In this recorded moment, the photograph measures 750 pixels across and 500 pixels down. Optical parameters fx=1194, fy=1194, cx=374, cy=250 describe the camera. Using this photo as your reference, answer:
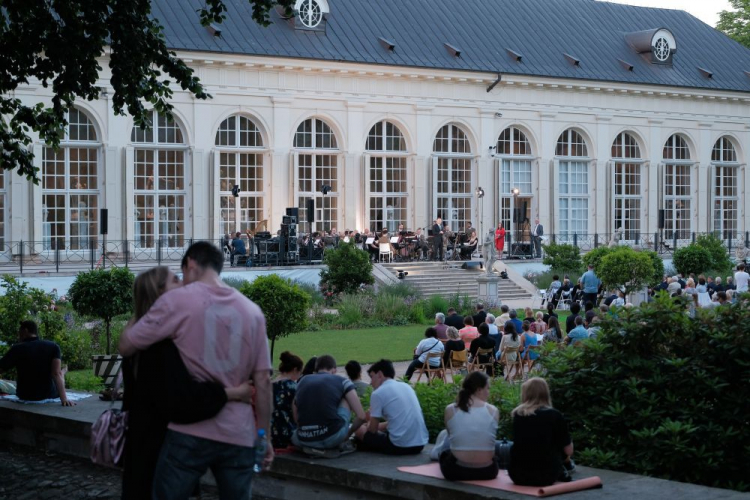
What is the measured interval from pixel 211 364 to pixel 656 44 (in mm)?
42594

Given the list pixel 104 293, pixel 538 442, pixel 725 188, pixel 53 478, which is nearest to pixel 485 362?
pixel 104 293

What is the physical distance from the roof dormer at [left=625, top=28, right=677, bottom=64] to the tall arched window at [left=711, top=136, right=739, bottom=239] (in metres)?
4.42

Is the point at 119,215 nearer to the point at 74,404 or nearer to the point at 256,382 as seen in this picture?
the point at 74,404

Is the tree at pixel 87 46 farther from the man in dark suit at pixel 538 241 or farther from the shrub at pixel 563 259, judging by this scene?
the man in dark suit at pixel 538 241

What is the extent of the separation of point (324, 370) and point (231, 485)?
3.47 m

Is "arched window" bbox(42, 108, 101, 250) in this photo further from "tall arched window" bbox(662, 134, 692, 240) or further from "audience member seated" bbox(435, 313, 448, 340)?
"tall arched window" bbox(662, 134, 692, 240)

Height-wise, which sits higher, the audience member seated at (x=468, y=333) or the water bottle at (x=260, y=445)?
the water bottle at (x=260, y=445)

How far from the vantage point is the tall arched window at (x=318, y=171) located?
38.8 meters

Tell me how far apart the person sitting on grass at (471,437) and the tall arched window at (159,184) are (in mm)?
28408

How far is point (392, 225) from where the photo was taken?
40.6 metres

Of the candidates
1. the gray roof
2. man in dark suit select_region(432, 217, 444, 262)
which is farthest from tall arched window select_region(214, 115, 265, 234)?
man in dark suit select_region(432, 217, 444, 262)

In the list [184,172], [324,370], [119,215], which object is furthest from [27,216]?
[324,370]

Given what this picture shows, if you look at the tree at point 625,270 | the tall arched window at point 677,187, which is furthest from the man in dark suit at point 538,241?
the tree at point 625,270

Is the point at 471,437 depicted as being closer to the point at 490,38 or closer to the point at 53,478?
the point at 53,478
